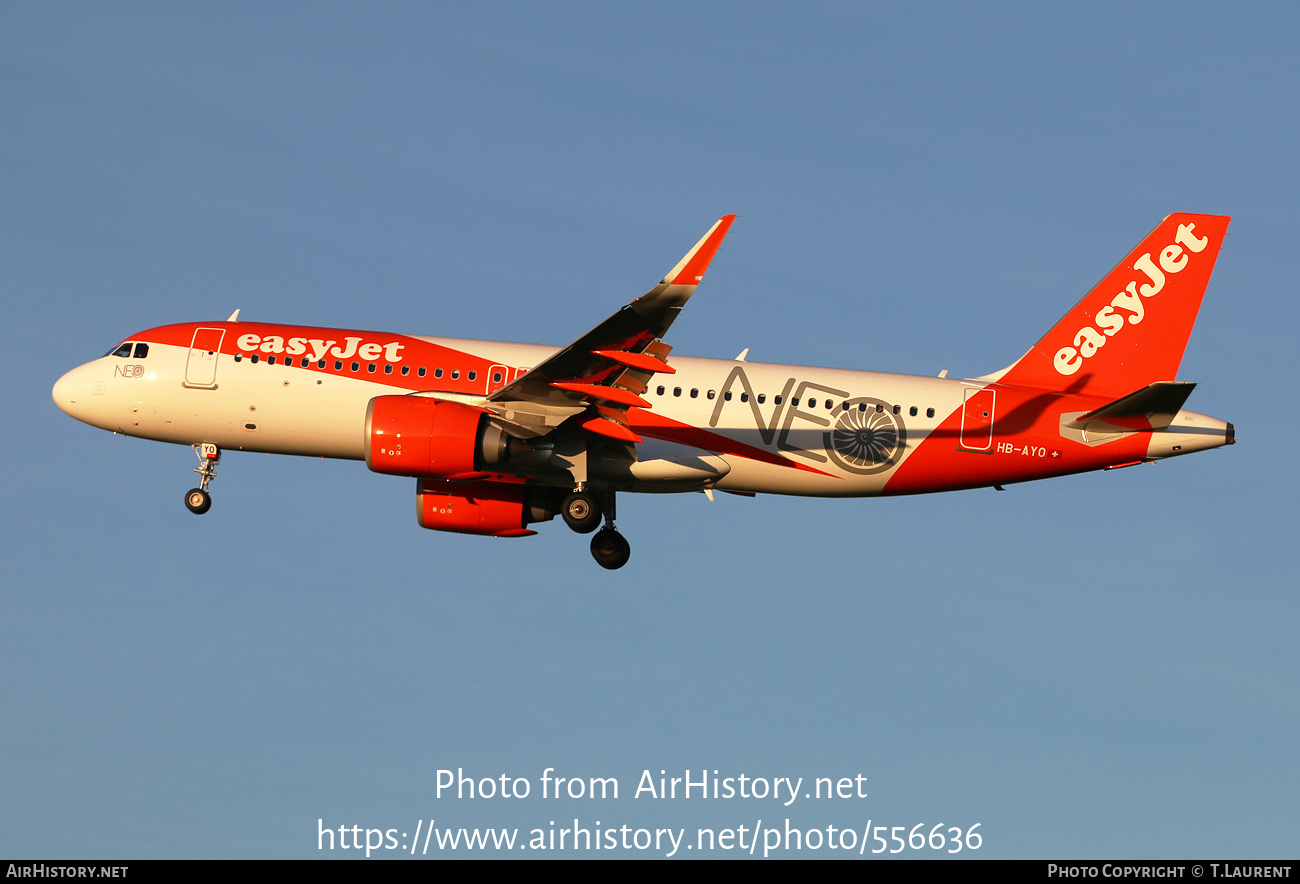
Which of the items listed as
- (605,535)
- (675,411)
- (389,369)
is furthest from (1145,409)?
(389,369)

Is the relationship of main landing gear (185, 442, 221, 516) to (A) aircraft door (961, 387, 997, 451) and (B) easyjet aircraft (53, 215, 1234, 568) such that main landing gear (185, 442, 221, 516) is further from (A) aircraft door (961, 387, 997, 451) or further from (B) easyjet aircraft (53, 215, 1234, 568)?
(A) aircraft door (961, 387, 997, 451)

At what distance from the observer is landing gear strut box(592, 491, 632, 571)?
39.0 metres

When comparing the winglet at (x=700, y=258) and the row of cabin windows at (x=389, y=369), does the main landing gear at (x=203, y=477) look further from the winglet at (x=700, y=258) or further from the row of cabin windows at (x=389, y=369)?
the winglet at (x=700, y=258)

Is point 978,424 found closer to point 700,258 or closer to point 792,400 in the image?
point 792,400

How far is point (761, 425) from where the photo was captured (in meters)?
37.0

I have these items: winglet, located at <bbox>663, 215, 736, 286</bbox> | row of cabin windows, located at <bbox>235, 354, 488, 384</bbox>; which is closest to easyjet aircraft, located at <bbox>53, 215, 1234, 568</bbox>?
row of cabin windows, located at <bbox>235, 354, 488, 384</bbox>

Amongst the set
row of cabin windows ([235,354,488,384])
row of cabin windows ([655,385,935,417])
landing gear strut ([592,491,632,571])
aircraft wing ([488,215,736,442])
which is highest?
row of cabin windows ([235,354,488,384])

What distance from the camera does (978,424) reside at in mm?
37094

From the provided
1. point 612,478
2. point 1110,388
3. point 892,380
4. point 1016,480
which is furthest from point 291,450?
point 1110,388

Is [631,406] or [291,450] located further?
[291,450]

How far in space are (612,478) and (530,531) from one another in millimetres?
4414

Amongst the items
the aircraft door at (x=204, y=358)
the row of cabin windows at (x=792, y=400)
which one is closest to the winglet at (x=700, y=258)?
the row of cabin windows at (x=792, y=400)

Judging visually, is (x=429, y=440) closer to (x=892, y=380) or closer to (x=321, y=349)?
(x=321, y=349)

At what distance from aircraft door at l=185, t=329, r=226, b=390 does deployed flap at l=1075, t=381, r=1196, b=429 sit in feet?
73.2
